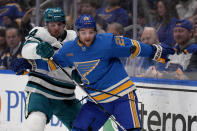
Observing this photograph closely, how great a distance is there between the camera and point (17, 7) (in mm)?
5008

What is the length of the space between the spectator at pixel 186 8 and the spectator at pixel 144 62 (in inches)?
13.7

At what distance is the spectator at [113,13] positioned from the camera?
13.6ft

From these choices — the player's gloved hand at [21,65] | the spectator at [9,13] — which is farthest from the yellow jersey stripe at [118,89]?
the spectator at [9,13]

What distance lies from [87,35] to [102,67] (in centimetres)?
27

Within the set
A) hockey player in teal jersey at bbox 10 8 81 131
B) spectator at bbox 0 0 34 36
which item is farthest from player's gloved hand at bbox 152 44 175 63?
spectator at bbox 0 0 34 36

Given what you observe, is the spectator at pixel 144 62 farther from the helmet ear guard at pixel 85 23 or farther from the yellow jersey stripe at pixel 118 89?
the helmet ear guard at pixel 85 23

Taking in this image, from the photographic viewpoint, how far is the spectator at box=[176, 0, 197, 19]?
11.8 feet

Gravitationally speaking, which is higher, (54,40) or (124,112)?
(54,40)

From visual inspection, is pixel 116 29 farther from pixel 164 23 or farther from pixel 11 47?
pixel 11 47

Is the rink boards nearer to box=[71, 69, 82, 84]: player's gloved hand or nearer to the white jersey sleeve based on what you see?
box=[71, 69, 82, 84]: player's gloved hand

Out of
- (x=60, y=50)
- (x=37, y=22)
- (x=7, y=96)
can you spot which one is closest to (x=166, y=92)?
(x=60, y=50)

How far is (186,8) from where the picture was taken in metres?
3.64

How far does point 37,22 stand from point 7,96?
1064 millimetres

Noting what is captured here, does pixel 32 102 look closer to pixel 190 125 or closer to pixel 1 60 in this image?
pixel 190 125
